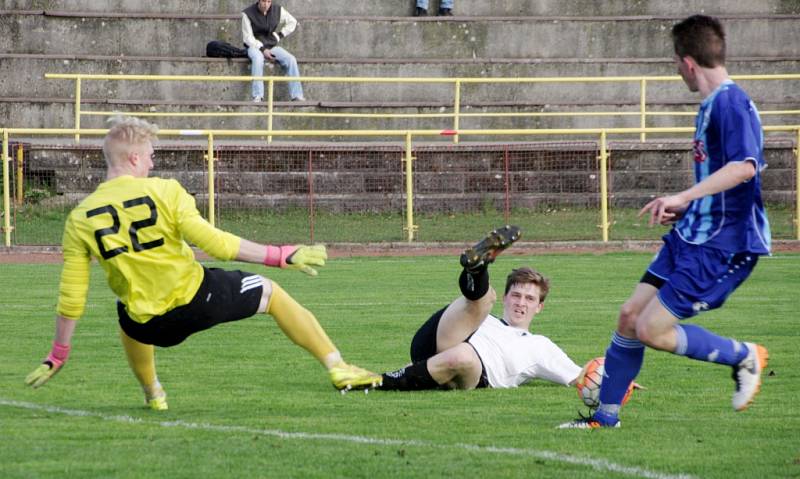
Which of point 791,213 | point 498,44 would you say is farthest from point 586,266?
point 498,44

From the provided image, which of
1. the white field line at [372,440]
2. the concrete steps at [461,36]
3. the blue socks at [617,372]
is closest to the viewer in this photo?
the white field line at [372,440]

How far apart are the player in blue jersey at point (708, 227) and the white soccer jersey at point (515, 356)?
1.78m

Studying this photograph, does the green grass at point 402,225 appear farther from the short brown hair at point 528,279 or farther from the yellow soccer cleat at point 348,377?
the yellow soccer cleat at point 348,377

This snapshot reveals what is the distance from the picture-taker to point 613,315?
40.9ft

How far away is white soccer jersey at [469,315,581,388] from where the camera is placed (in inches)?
314

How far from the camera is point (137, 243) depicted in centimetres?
660

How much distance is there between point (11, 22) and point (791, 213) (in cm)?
1498

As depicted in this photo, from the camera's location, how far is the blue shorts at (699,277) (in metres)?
6.01

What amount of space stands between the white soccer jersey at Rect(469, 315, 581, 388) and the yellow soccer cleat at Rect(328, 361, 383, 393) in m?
0.75

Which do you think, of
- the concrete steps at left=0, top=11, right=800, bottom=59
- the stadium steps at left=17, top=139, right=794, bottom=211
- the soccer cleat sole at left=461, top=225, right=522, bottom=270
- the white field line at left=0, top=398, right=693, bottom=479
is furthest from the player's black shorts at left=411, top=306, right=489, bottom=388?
the concrete steps at left=0, top=11, right=800, bottom=59

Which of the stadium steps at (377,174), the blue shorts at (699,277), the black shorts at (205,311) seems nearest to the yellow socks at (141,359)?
the black shorts at (205,311)

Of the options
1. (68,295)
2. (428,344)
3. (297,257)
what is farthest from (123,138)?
(428,344)

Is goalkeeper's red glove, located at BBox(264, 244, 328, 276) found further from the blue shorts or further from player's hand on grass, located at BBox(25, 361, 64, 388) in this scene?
the blue shorts

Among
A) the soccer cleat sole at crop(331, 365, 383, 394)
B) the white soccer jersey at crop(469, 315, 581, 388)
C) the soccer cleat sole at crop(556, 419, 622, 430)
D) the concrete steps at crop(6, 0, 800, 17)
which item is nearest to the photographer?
the soccer cleat sole at crop(556, 419, 622, 430)
